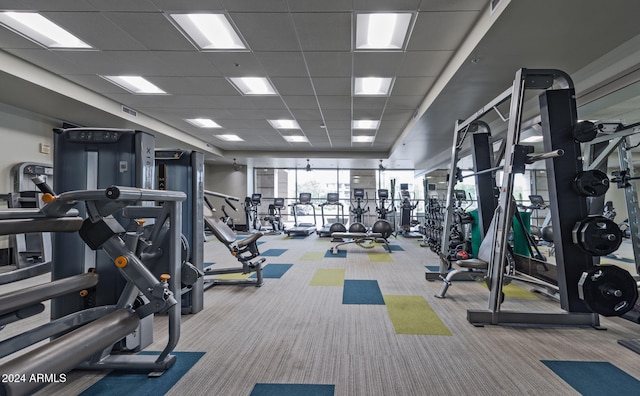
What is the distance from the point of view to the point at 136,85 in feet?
15.3

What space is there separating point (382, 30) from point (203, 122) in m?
4.97

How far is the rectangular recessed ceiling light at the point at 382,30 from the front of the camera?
2.93 meters

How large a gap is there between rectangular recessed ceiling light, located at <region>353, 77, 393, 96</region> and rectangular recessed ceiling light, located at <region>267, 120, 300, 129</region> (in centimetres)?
215

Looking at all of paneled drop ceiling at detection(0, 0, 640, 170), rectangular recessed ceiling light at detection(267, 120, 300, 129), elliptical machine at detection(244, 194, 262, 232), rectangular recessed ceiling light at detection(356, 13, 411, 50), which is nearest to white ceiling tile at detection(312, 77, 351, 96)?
paneled drop ceiling at detection(0, 0, 640, 170)

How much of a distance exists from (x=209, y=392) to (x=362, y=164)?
989 centimetres

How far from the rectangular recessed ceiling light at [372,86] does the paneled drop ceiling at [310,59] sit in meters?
0.13

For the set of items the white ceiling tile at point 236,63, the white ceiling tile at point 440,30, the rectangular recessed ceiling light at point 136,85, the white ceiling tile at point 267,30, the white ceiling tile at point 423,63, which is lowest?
the white ceiling tile at point 440,30

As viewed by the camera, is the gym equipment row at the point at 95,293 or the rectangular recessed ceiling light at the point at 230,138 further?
the rectangular recessed ceiling light at the point at 230,138

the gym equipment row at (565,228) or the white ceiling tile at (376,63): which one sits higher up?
the white ceiling tile at (376,63)

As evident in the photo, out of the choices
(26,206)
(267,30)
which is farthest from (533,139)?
(26,206)

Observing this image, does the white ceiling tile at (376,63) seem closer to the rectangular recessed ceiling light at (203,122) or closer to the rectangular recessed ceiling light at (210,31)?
the rectangular recessed ceiling light at (210,31)

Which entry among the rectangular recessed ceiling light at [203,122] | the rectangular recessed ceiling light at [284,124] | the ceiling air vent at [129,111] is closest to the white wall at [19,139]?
the ceiling air vent at [129,111]

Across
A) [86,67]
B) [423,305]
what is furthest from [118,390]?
[86,67]

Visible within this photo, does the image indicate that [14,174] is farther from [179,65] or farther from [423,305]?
[423,305]
